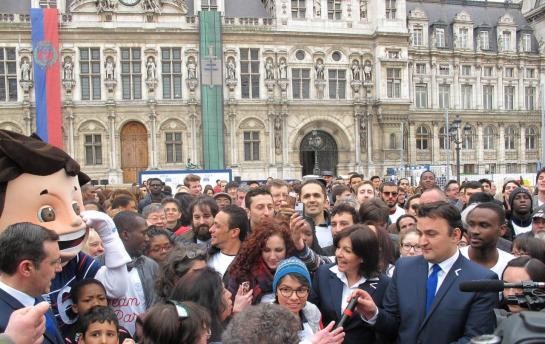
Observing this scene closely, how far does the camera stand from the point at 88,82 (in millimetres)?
28516

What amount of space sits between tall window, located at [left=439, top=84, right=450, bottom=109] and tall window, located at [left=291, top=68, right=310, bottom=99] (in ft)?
36.2

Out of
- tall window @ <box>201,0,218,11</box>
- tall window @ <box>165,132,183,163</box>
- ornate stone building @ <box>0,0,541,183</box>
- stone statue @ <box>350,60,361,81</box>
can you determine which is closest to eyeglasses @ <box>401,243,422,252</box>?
ornate stone building @ <box>0,0,541,183</box>

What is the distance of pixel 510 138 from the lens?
1469 inches

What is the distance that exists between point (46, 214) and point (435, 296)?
2.90 m

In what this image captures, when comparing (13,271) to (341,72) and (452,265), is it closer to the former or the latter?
(452,265)

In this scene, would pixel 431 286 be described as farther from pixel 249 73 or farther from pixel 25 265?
pixel 249 73

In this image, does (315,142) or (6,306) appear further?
(315,142)

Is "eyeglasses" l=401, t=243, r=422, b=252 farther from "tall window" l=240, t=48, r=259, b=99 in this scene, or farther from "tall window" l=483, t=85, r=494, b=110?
"tall window" l=483, t=85, r=494, b=110

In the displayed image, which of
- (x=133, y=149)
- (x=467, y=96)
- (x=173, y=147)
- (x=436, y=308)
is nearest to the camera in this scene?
(x=436, y=308)

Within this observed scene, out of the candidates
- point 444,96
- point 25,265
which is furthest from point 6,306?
point 444,96

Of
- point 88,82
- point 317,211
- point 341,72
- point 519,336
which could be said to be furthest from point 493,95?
point 519,336

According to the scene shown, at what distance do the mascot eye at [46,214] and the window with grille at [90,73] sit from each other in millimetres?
26288

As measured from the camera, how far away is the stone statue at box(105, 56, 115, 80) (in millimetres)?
28297

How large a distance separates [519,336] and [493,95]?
38609 millimetres
